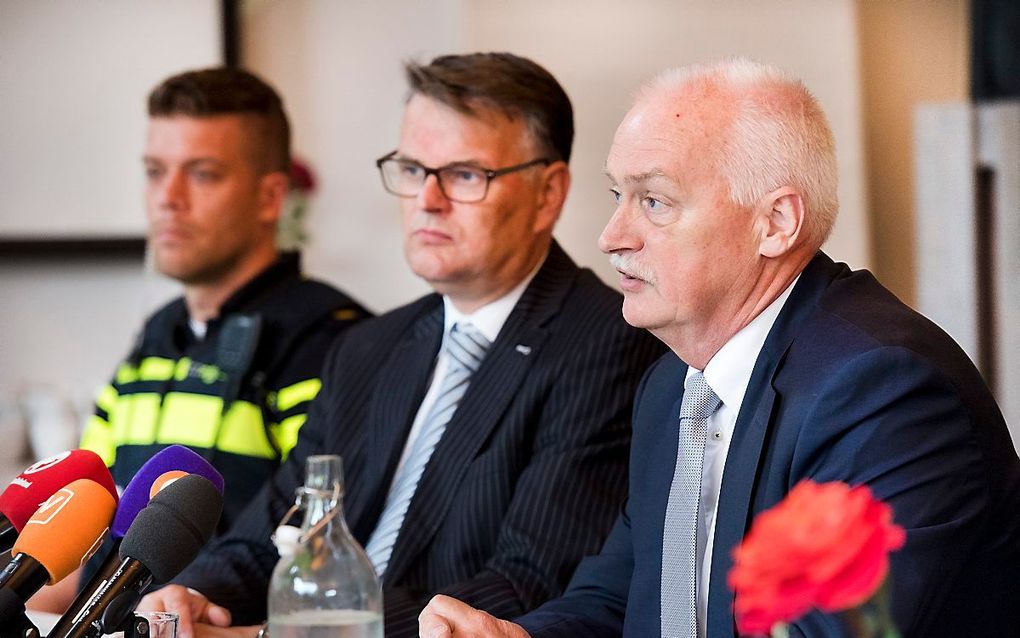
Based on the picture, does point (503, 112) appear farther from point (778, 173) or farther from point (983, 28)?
point (983, 28)

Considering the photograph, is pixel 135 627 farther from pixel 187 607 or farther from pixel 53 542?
pixel 187 607

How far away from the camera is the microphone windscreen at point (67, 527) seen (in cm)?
122

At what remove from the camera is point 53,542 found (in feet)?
4.03

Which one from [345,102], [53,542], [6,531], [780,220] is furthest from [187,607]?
[345,102]

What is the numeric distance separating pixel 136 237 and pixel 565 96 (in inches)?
85.6

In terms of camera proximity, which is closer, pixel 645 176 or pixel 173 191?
pixel 645 176

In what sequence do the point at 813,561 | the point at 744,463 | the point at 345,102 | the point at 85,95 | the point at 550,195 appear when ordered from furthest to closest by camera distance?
the point at 345,102 < the point at 85,95 < the point at 550,195 < the point at 744,463 < the point at 813,561

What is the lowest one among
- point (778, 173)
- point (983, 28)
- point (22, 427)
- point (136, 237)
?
point (22, 427)

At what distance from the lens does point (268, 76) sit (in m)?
4.25

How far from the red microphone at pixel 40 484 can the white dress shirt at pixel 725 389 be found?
703 mm

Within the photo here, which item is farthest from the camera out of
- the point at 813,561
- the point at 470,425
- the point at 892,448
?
the point at 470,425

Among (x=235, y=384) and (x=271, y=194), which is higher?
(x=271, y=194)

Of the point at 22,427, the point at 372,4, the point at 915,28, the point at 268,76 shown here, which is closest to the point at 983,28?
the point at 915,28

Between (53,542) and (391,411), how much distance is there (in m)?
1.06
